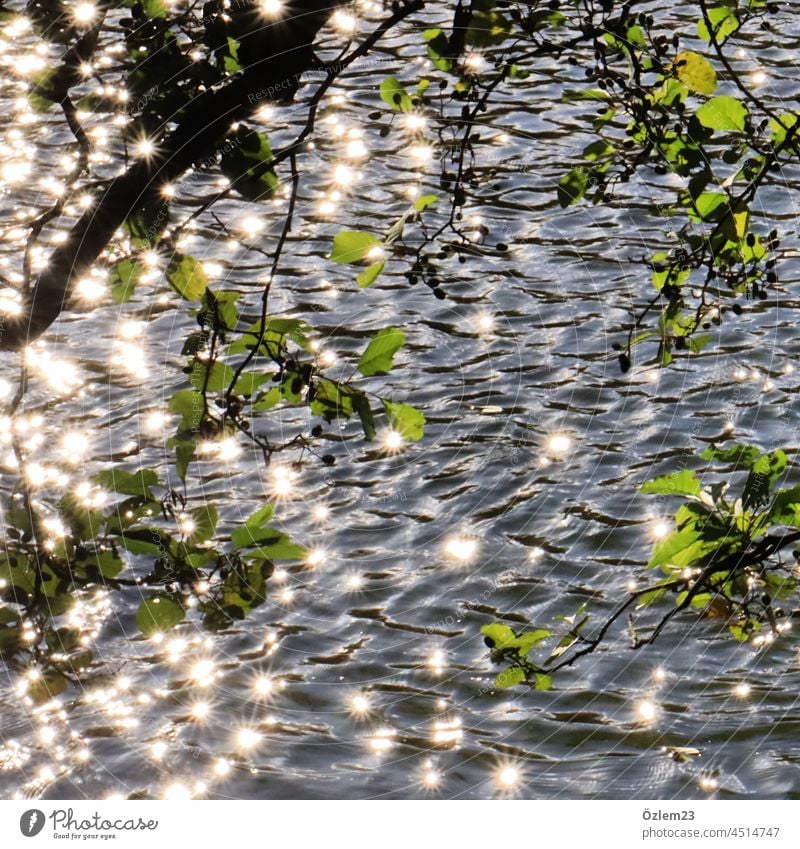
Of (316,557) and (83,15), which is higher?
(316,557)

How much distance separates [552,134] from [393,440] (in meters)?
4.06

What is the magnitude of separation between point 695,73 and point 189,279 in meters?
1.52

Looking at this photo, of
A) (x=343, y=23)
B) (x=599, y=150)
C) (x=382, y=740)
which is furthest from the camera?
(x=343, y=23)

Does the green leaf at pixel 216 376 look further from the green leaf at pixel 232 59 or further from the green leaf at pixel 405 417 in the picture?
the green leaf at pixel 232 59

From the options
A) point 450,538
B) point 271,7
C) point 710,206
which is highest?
point 450,538

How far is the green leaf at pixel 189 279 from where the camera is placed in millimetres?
3090

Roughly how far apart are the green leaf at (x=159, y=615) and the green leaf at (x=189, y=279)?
0.73m

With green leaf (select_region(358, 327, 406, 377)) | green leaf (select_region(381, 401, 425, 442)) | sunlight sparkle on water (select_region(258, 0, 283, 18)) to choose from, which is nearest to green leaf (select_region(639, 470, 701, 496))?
green leaf (select_region(381, 401, 425, 442))

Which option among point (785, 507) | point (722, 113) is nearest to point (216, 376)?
point (785, 507)

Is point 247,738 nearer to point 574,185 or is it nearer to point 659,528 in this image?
point 659,528

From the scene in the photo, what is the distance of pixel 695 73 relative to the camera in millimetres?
3502

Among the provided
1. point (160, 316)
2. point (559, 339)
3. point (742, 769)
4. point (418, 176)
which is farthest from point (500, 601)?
point (418, 176)

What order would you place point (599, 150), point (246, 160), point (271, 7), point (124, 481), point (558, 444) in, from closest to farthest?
point (124, 481) < point (246, 160) < point (271, 7) < point (599, 150) < point (558, 444)
